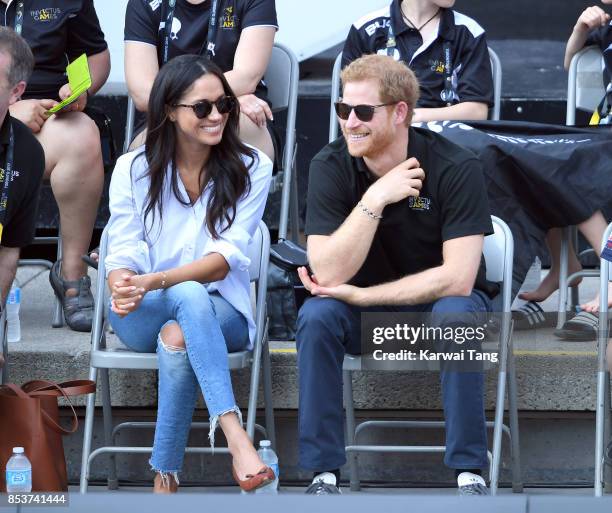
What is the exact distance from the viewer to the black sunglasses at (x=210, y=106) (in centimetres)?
440

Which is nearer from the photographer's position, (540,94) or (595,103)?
(595,103)

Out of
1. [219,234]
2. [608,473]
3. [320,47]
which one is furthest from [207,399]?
[320,47]

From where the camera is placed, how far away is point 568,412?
4.71 meters

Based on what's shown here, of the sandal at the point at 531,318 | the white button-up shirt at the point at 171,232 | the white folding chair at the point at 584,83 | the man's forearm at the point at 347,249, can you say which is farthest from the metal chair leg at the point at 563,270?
the white button-up shirt at the point at 171,232

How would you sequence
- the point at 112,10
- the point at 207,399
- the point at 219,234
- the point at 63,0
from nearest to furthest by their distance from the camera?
the point at 207,399
the point at 219,234
the point at 63,0
the point at 112,10

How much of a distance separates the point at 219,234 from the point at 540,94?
2839mm

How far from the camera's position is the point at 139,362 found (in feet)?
13.8

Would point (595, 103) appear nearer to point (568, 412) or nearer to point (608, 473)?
point (568, 412)

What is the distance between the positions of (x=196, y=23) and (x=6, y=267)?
54.4 inches

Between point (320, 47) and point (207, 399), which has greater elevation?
point (320, 47)

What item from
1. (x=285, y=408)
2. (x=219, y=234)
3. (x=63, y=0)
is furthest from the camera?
(x=63, y=0)

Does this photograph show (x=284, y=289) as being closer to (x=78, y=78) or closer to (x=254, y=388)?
(x=254, y=388)

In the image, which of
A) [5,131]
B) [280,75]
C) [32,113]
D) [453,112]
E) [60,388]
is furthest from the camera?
[280,75]

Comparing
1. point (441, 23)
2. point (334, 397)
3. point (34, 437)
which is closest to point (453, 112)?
point (441, 23)
